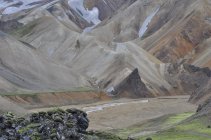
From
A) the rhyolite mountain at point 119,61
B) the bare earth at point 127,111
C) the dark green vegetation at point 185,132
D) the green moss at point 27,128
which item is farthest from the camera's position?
the rhyolite mountain at point 119,61

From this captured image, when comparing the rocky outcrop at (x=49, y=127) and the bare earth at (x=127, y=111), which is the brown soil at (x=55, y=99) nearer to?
the bare earth at (x=127, y=111)

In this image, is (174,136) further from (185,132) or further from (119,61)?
(119,61)

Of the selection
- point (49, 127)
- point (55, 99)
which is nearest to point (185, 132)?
point (49, 127)

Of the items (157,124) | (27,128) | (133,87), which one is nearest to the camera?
(27,128)

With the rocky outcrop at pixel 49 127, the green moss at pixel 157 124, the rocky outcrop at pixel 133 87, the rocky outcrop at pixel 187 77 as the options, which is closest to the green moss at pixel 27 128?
the rocky outcrop at pixel 49 127

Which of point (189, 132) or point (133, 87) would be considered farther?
point (133, 87)

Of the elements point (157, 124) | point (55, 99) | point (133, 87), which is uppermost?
point (133, 87)
